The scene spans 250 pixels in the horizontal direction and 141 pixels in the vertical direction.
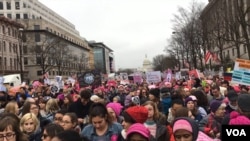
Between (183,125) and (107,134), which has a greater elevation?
(183,125)

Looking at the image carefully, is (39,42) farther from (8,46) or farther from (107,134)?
(107,134)

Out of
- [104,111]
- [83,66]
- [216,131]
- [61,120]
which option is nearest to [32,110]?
[61,120]

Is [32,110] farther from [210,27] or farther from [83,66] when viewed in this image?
[83,66]

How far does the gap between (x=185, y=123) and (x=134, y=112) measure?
1356 millimetres

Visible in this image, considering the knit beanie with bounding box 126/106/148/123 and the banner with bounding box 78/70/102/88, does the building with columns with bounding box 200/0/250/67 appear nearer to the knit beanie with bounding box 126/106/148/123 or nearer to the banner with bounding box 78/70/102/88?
the banner with bounding box 78/70/102/88

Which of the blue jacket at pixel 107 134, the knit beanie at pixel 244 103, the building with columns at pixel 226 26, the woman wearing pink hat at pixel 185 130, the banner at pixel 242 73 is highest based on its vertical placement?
the building with columns at pixel 226 26

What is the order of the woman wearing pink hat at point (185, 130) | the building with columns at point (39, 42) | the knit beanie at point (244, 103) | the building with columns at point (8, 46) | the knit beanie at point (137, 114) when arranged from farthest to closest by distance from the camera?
the building with columns at point (39, 42) → the building with columns at point (8, 46) → the knit beanie at point (244, 103) → the knit beanie at point (137, 114) → the woman wearing pink hat at point (185, 130)

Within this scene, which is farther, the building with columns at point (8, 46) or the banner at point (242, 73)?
the building with columns at point (8, 46)

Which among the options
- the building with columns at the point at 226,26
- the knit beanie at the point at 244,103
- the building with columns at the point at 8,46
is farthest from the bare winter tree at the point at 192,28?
the knit beanie at the point at 244,103

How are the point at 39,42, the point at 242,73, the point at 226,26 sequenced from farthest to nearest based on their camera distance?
the point at 39,42 < the point at 226,26 < the point at 242,73

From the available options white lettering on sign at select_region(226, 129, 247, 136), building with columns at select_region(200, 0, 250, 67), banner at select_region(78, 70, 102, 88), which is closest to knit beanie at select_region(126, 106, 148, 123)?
white lettering on sign at select_region(226, 129, 247, 136)

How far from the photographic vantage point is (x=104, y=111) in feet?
18.1

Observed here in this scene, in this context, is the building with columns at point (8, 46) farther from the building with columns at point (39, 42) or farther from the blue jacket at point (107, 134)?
the blue jacket at point (107, 134)

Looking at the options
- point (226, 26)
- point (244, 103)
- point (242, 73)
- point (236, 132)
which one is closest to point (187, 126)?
point (236, 132)
